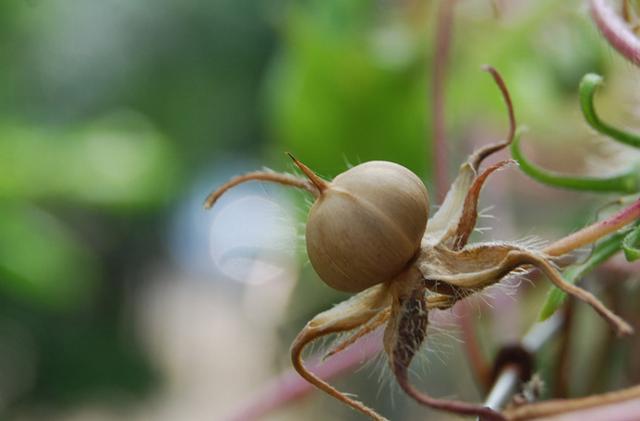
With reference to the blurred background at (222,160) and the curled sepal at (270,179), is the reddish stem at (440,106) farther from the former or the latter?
the curled sepal at (270,179)

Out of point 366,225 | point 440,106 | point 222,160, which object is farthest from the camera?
point 222,160

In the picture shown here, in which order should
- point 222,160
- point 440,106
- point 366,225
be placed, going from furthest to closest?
point 222,160
point 440,106
point 366,225

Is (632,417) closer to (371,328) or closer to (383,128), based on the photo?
(371,328)

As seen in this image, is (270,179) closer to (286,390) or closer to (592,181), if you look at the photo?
(592,181)

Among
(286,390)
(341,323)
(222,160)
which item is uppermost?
(341,323)

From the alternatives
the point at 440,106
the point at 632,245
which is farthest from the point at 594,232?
the point at 440,106

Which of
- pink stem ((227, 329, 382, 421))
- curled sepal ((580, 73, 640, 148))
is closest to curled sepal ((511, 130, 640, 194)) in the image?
curled sepal ((580, 73, 640, 148))

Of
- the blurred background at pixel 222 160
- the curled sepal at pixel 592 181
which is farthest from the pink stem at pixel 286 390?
the curled sepal at pixel 592 181
